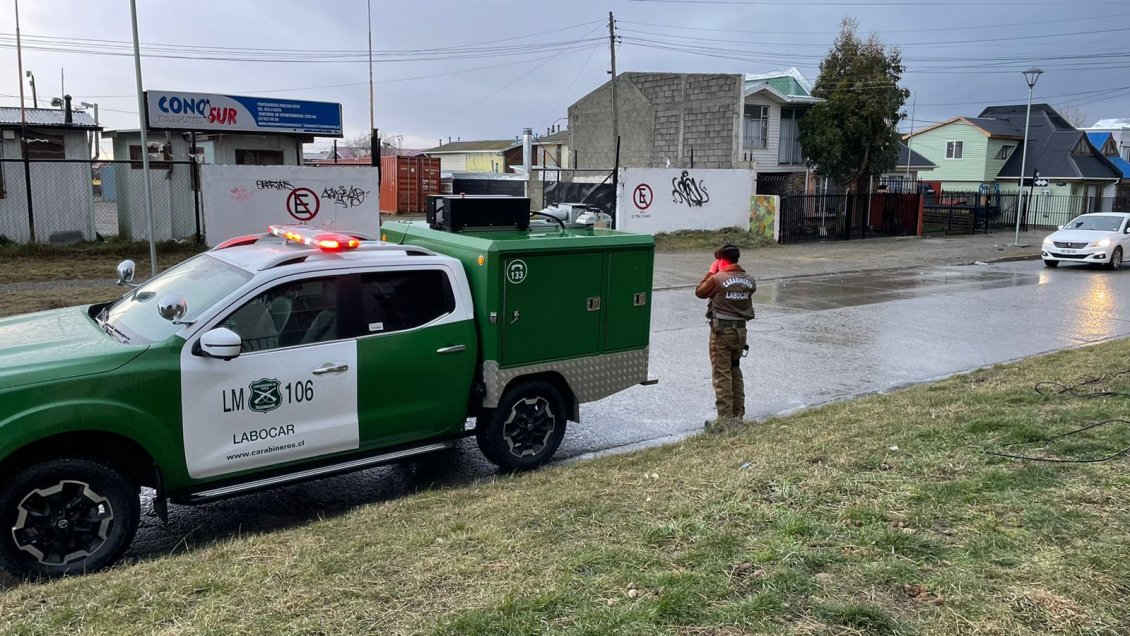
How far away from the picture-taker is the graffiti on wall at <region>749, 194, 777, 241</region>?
28.6m

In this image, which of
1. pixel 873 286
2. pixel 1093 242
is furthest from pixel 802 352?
pixel 1093 242

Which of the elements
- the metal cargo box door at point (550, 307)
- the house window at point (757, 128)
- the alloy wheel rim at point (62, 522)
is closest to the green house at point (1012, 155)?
the house window at point (757, 128)

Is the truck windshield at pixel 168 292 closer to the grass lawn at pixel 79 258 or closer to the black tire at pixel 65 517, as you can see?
the black tire at pixel 65 517

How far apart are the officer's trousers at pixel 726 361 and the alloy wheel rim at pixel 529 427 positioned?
5.82 feet

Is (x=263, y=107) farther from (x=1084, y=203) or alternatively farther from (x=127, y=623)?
(x=1084, y=203)

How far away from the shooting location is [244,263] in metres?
5.43

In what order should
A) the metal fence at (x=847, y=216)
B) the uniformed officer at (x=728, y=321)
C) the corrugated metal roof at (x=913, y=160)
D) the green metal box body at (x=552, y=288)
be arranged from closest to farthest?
the green metal box body at (x=552, y=288) < the uniformed officer at (x=728, y=321) < the metal fence at (x=847, y=216) < the corrugated metal roof at (x=913, y=160)

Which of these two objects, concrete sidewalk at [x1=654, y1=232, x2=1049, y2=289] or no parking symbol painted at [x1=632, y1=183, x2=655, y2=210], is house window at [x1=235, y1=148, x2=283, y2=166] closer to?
no parking symbol painted at [x1=632, y1=183, x2=655, y2=210]

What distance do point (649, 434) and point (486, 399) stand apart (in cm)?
208

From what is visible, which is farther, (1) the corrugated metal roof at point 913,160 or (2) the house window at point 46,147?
(1) the corrugated metal roof at point 913,160

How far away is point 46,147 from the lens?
20.5 m

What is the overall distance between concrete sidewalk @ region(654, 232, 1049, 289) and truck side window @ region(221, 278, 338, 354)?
42.1 ft

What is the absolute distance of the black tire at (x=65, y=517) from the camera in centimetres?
430

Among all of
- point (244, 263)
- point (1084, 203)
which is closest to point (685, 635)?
point (244, 263)
